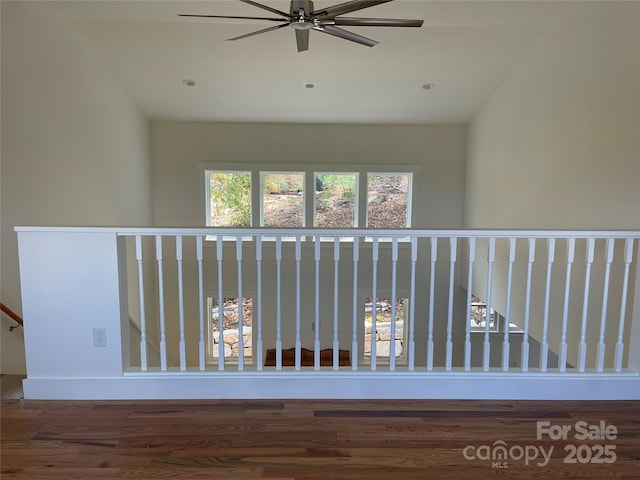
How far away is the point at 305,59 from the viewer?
176 inches

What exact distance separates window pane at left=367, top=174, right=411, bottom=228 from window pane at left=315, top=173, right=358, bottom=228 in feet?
0.98

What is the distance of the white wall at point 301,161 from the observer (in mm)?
6379

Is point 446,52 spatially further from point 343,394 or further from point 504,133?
point 343,394

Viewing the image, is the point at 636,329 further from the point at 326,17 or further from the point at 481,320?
the point at 481,320

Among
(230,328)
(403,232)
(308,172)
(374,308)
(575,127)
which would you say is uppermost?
(575,127)

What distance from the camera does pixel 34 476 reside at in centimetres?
159

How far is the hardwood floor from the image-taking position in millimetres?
1628

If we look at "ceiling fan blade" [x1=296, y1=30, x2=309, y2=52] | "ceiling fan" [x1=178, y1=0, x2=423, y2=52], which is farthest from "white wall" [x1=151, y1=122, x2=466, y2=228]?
"ceiling fan" [x1=178, y1=0, x2=423, y2=52]

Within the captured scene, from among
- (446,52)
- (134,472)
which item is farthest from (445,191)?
(134,472)

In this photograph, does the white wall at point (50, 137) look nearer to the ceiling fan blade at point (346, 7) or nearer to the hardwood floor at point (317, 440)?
the hardwood floor at point (317, 440)

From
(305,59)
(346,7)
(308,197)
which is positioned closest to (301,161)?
(308,197)

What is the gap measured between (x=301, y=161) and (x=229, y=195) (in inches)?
54.8

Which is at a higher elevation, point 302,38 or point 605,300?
point 302,38

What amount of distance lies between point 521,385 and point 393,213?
15.8 feet
